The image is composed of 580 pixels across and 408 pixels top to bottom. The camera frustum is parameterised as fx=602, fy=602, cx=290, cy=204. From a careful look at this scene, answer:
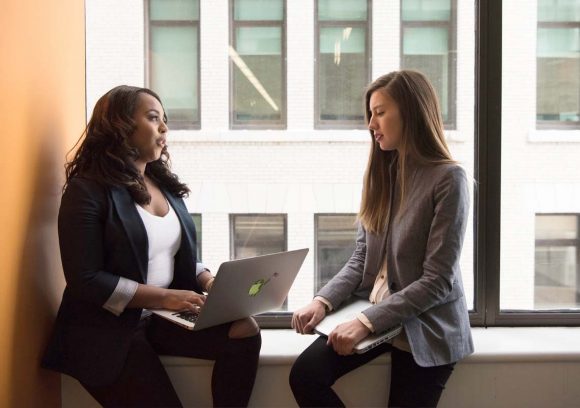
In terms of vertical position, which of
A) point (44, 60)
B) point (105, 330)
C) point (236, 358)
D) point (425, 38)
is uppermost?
point (425, 38)

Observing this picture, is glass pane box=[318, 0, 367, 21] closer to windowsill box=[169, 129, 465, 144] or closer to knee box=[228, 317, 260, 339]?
windowsill box=[169, 129, 465, 144]

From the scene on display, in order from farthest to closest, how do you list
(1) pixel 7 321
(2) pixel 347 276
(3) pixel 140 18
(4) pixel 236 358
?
1. (3) pixel 140 18
2. (2) pixel 347 276
3. (4) pixel 236 358
4. (1) pixel 7 321

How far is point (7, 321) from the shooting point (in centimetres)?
173

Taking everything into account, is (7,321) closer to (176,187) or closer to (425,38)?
(176,187)

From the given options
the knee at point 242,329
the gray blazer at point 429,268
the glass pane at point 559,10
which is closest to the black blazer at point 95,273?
the knee at point 242,329

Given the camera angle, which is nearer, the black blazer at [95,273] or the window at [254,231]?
the black blazer at [95,273]

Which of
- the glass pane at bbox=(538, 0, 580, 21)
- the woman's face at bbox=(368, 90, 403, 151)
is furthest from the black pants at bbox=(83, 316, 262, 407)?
the glass pane at bbox=(538, 0, 580, 21)

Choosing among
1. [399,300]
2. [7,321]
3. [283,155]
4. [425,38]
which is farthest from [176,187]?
[425,38]

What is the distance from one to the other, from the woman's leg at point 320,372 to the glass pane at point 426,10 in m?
1.33

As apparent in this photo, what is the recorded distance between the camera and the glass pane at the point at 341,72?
2451 mm

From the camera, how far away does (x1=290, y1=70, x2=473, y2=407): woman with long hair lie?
1781mm

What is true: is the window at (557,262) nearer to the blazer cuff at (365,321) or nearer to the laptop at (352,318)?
the laptop at (352,318)

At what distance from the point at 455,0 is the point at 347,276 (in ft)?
4.03

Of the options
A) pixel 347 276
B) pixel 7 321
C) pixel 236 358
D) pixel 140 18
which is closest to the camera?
pixel 7 321
